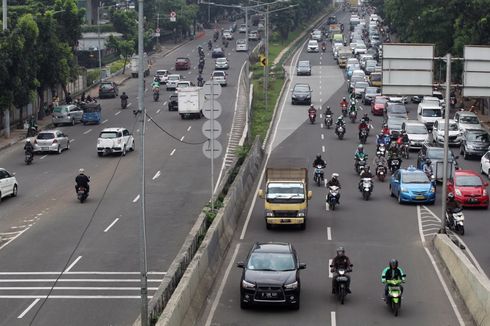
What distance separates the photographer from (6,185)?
1724 inches

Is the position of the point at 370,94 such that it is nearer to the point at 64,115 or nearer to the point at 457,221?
the point at 64,115

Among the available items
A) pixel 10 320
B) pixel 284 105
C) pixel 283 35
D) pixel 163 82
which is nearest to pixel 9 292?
pixel 10 320

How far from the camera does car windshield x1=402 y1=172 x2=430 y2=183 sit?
42.4 meters

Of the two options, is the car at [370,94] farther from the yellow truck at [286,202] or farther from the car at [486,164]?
the yellow truck at [286,202]

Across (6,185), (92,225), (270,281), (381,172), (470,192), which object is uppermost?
(270,281)

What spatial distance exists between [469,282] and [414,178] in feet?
56.6


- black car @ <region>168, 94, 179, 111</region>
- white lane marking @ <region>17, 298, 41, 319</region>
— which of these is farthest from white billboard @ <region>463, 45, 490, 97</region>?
black car @ <region>168, 94, 179, 111</region>

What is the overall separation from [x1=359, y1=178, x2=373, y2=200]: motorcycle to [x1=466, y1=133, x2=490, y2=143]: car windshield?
552 inches

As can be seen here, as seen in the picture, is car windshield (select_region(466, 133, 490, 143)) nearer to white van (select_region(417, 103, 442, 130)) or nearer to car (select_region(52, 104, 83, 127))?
white van (select_region(417, 103, 442, 130))

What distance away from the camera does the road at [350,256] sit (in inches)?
981

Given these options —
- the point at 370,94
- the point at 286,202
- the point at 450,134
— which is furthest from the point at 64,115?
the point at 286,202

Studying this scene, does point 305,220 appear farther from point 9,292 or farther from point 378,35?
point 378,35

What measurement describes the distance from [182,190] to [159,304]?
23557 millimetres

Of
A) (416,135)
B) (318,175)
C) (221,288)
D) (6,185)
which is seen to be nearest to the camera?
(221,288)
